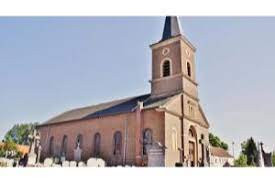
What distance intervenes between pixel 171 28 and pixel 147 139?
22.4 feet

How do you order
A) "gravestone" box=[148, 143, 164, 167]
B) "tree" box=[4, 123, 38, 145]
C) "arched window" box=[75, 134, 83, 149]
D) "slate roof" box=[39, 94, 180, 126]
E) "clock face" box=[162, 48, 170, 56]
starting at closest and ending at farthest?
"gravestone" box=[148, 143, 164, 167]
"slate roof" box=[39, 94, 180, 126]
"clock face" box=[162, 48, 170, 56]
"arched window" box=[75, 134, 83, 149]
"tree" box=[4, 123, 38, 145]

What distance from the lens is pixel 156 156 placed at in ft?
37.9

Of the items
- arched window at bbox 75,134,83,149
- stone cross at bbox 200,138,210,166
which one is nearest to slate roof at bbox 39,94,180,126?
arched window at bbox 75,134,83,149

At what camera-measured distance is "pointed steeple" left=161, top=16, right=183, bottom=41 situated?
51.3 ft

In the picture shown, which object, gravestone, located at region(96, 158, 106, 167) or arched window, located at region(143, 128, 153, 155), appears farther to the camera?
gravestone, located at region(96, 158, 106, 167)

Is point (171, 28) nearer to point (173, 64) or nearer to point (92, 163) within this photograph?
point (173, 64)

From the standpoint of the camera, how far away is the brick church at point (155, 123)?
41.6 ft

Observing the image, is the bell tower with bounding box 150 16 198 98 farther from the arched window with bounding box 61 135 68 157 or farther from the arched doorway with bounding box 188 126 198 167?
the arched window with bounding box 61 135 68 157

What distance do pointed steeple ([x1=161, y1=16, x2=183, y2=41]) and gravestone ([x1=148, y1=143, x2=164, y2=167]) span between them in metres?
6.68

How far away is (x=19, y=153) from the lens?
18469 millimetres

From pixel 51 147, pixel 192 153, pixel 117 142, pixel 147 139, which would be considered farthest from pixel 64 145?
pixel 192 153

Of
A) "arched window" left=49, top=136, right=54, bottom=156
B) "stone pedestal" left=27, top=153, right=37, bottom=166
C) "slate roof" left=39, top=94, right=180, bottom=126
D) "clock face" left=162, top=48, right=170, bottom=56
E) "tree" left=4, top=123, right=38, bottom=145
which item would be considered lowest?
"stone pedestal" left=27, top=153, right=37, bottom=166

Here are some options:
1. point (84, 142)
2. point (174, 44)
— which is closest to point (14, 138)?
point (84, 142)

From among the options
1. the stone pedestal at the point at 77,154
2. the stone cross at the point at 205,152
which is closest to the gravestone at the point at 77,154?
the stone pedestal at the point at 77,154
